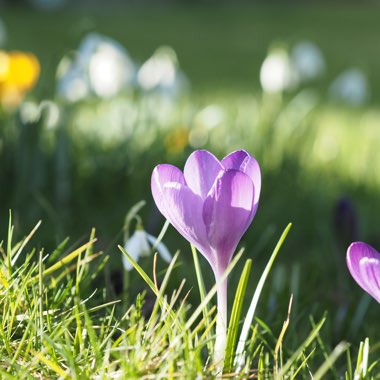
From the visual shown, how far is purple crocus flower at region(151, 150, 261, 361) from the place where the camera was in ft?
2.24

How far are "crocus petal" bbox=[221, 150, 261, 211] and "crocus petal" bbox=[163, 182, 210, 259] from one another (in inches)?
2.2

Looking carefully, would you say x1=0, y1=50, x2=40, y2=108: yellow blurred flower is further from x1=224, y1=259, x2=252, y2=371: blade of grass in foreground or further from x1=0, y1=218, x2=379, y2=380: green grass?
x1=224, y1=259, x2=252, y2=371: blade of grass in foreground

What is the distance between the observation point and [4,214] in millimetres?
1445

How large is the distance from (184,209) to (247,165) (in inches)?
3.3

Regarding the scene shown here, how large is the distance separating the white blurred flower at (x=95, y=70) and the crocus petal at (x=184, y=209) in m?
0.87

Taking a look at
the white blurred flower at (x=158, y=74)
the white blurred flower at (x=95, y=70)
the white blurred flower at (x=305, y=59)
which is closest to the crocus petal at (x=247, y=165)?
the white blurred flower at (x=95, y=70)

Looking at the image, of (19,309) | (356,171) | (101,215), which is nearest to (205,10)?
(356,171)

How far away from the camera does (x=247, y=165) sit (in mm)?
731

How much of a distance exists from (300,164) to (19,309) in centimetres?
126

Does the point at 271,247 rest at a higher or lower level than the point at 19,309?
lower

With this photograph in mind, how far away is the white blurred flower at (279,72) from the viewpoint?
208 centimetres

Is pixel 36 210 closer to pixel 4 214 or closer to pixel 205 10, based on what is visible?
pixel 4 214

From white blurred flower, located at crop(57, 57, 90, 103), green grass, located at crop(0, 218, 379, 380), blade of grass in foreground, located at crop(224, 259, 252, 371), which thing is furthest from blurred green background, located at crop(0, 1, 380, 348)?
blade of grass in foreground, located at crop(224, 259, 252, 371)

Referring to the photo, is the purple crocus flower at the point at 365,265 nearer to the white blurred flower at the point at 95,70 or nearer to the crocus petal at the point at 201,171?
the crocus petal at the point at 201,171
